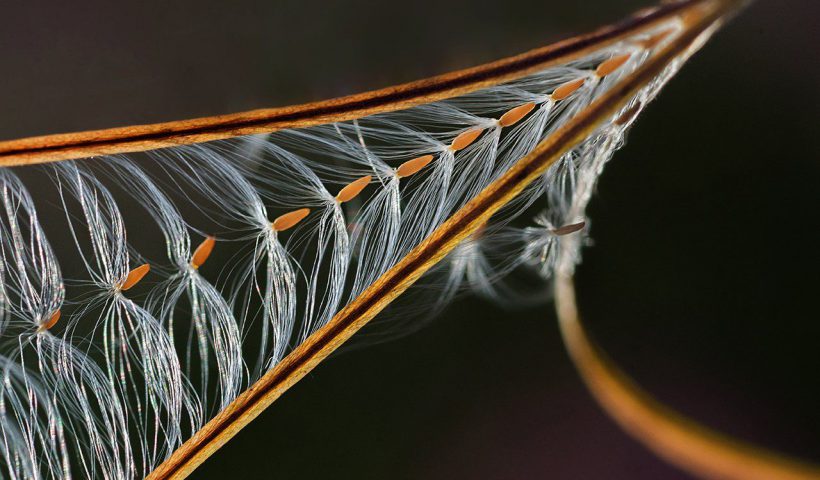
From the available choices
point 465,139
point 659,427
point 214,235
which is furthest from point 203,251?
point 659,427

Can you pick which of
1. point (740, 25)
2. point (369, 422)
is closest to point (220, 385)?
point (369, 422)

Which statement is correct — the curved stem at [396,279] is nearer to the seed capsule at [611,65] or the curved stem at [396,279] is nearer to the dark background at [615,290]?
the seed capsule at [611,65]

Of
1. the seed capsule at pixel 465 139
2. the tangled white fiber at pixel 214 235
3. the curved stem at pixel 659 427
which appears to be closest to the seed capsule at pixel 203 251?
the tangled white fiber at pixel 214 235

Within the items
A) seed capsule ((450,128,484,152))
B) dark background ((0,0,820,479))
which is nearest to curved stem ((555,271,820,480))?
dark background ((0,0,820,479))

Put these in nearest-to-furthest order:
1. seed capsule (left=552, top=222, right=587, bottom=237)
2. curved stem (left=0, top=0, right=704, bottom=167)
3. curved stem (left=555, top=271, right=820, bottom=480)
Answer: curved stem (left=0, top=0, right=704, bottom=167) < seed capsule (left=552, top=222, right=587, bottom=237) < curved stem (left=555, top=271, right=820, bottom=480)

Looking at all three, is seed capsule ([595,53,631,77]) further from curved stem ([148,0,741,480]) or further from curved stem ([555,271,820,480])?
curved stem ([555,271,820,480])
